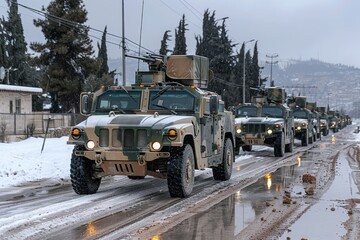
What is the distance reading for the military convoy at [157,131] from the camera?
9.07 meters

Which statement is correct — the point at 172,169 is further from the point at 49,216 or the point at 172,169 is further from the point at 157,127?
the point at 49,216

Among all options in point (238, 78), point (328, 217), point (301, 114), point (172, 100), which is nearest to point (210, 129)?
point (172, 100)

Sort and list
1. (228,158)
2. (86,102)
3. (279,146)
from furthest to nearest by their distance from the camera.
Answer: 1. (279,146)
2. (228,158)
3. (86,102)

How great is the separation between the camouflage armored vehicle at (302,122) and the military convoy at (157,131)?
14.8 metres

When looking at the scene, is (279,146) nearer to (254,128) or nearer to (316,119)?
(254,128)

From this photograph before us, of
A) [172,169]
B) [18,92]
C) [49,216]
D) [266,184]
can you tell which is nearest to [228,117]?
[266,184]

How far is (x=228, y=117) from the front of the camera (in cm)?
1311

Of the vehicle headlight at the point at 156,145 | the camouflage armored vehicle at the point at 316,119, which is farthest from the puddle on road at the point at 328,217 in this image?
the camouflage armored vehicle at the point at 316,119

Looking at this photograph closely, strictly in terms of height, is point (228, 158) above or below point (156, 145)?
below

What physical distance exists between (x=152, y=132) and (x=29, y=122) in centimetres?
2031

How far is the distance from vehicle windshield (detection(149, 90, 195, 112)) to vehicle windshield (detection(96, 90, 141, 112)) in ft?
1.05

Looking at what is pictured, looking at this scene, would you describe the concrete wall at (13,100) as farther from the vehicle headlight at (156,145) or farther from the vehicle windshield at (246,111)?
the vehicle headlight at (156,145)

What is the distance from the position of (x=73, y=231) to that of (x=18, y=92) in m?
26.2

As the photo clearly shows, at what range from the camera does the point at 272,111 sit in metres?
21.3
